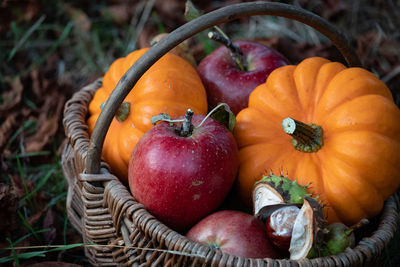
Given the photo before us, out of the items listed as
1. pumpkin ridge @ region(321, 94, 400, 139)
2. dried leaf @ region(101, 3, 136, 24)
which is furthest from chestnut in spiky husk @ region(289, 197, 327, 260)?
dried leaf @ region(101, 3, 136, 24)

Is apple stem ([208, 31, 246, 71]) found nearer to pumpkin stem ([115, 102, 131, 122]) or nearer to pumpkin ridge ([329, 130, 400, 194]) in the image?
pumpkin stem ([115, 102, 131, 122])

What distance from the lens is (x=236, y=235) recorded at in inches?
60.8

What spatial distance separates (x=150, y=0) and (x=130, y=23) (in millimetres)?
293

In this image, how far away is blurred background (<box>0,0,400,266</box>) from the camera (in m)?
2.96

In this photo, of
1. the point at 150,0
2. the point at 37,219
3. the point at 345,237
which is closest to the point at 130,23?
the point at 150,0

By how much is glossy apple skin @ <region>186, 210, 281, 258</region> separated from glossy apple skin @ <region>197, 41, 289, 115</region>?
2.62 feet

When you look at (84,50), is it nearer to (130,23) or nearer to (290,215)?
(130,23)

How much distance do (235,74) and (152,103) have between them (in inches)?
22.6

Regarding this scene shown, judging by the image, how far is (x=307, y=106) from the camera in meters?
1.95

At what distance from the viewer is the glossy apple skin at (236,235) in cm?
153

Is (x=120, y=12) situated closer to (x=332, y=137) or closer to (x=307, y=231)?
(x=332, y=137)

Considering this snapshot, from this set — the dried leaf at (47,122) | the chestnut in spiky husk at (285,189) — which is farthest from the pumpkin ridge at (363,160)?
the dried leaf at (47,122)

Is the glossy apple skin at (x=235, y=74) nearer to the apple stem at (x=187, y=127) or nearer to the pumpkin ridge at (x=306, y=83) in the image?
the pumpkin ridge at (x=306, y=83)

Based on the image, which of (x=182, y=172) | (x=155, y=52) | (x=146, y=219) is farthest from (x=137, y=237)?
(x=155, y=52)
